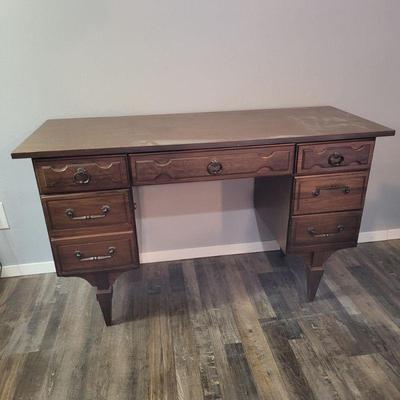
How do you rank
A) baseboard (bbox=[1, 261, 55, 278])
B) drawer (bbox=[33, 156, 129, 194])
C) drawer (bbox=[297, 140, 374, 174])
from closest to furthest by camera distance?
drawer (bbox=[33, 156, 129, 194])
drawer (bbox=[297, 140, 374, 174])
baseboard (bbox=[1, 261, 55, 278])

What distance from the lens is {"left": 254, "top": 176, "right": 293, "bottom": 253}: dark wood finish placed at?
1407 mm

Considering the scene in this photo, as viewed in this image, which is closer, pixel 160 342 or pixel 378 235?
pixel 160 342

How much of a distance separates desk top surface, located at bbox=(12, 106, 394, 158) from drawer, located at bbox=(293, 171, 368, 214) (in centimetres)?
16

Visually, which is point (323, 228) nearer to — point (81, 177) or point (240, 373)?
point (240, 373)

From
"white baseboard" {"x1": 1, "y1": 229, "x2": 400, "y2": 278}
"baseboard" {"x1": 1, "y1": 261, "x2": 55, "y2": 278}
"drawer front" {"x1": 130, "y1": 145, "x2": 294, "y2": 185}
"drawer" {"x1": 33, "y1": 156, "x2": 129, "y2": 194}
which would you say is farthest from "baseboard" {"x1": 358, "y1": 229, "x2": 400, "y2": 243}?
"baseboard" {"x1": 1, "y1": 261, "x2": 55, "y2": 278}

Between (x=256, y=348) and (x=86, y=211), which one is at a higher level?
(x=86, y=211)

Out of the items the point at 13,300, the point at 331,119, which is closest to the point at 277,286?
the point at 331,119

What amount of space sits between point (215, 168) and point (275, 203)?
1.40 feet

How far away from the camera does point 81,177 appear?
119 centimetres

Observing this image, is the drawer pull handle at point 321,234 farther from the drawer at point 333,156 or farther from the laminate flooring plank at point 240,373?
the laminate flooring plank at point 240,373

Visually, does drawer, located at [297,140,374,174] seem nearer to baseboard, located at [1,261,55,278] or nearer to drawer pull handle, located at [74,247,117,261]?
drawer pull handle, located at [74,247,117,261]

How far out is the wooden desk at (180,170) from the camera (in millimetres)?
1195

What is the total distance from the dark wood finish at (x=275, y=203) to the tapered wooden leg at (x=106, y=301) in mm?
744

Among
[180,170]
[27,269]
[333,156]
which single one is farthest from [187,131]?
[27,269]
